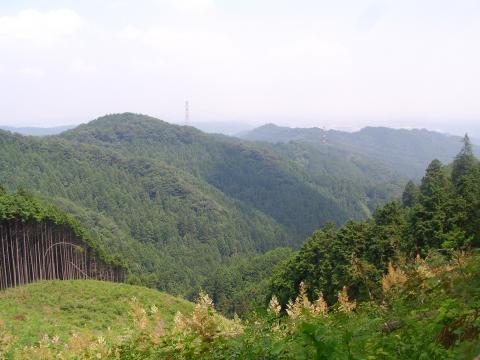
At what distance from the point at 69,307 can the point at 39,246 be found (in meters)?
14.7

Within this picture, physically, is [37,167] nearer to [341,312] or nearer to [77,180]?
[77,180]

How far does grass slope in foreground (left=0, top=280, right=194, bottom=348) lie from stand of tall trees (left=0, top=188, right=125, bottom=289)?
116 inches

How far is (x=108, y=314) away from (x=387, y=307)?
948 inches

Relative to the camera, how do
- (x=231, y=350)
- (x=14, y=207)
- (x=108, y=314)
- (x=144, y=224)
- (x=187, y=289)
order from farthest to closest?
1. (x=144, y=224)
2. (x=187, y=289)
3. (x=14, y=207)
4. (x=108, y=314)
5. (x=231, y=350)

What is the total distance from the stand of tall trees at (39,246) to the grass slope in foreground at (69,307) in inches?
116

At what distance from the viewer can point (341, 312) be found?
6953mm

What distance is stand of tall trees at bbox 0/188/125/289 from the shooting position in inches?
1425

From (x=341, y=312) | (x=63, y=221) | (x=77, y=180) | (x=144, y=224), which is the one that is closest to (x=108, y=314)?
(x=63, y=221)

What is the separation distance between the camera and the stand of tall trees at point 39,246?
119 ft

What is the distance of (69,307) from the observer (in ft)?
93.6

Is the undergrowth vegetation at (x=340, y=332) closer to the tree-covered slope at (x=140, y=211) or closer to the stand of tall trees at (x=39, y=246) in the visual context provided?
the stand of tall trees at (x=39, y=246)

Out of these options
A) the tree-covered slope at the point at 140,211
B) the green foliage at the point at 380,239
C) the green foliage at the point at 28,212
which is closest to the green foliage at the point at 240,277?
the tree-covered slope at the point at 140,211

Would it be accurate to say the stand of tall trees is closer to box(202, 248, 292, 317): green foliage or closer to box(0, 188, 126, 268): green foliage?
box(0, 188, 126, 268): green foliage

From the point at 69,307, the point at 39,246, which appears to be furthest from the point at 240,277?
the point at 69,307
